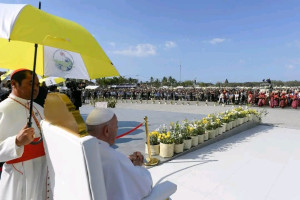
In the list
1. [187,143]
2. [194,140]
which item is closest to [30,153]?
[187,143]

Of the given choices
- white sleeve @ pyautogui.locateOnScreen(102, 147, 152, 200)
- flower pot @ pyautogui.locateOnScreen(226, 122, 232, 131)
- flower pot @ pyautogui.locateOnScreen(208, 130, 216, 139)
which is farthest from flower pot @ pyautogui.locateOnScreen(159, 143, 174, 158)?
white sleeve @ pyautogui.locateOnScreen(102, 147, 152, 200)

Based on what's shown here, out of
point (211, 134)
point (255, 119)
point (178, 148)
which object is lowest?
point (178, 148)

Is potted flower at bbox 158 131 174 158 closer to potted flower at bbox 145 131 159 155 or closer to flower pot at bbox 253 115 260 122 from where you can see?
potted flower at bbox 145 131 159 155

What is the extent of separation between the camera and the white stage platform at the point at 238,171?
394 centimetres

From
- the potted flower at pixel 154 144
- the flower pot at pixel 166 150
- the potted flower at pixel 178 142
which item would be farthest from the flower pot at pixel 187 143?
the potted flower at pixel 154 144

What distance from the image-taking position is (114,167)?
1344 millimetres

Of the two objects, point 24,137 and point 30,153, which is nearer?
point 24,137

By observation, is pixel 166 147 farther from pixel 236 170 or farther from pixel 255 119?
pixel 255 119

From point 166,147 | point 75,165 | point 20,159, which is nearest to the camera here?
point 75,165

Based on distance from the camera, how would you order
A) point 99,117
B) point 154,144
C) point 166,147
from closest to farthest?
point 99,117
point 166,147
point 154,144

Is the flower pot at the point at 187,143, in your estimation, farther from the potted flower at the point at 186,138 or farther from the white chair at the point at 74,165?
the white chair at the point at 74,165

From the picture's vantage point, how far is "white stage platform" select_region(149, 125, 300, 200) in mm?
3943

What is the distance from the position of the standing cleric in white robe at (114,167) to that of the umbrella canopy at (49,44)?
81 centimetres

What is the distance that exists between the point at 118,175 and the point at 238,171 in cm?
444
